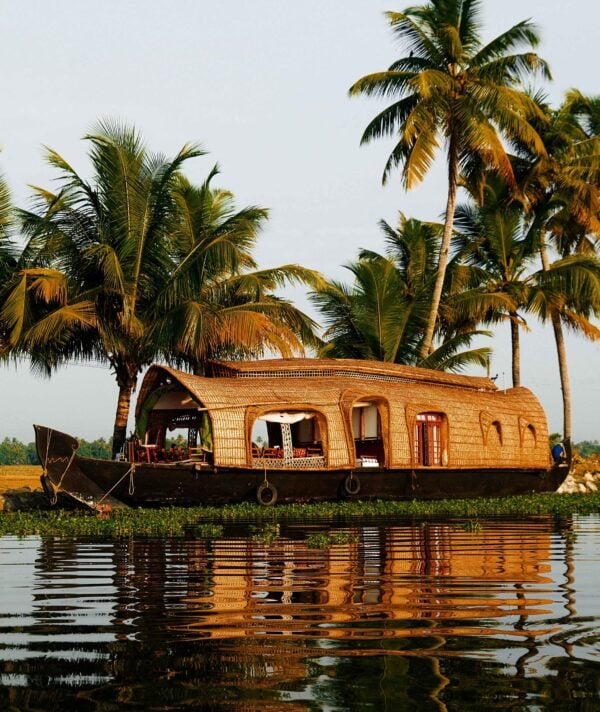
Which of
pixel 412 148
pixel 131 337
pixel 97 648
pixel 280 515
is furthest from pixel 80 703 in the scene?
pixel 412 148

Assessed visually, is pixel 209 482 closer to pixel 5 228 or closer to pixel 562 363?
pixel 5 228

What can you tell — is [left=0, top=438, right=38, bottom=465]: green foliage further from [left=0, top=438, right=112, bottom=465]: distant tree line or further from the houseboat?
the houseboat

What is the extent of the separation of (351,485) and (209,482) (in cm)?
298

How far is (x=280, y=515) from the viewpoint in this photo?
16188 millimetres

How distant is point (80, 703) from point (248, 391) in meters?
14.1

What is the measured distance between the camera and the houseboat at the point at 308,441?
16859 millimetres

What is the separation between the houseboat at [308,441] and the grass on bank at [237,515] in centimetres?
56

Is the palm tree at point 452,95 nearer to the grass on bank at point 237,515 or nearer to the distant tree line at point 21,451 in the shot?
the grass on bank at point 237,515

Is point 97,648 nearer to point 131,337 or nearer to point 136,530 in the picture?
point 136,530

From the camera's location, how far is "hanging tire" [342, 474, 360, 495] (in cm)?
1884

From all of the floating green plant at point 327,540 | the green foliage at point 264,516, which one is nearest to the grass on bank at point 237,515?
the green foliage at point 264,516

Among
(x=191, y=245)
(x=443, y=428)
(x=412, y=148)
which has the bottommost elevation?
(x=443, y=428)

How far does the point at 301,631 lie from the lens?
5.09 metres

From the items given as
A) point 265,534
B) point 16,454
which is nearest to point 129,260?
point 265,534
